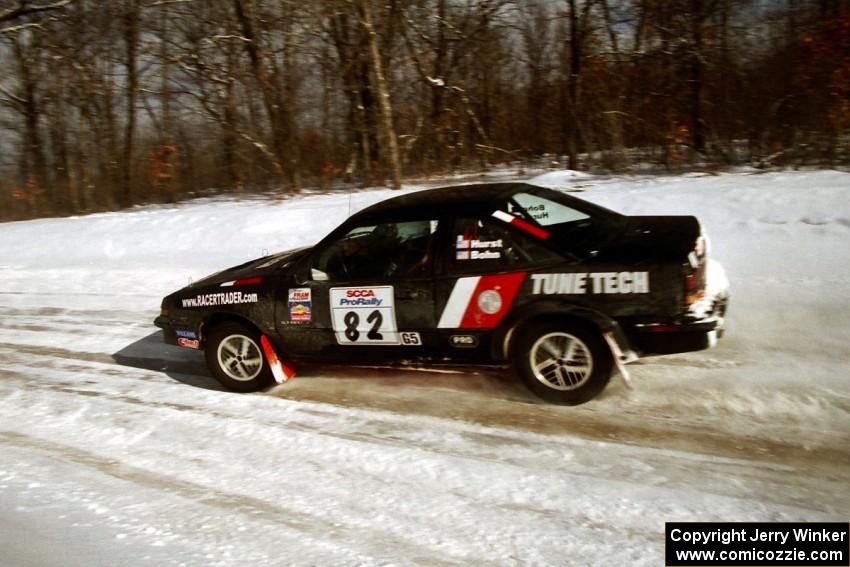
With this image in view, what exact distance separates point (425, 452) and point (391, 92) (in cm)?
1340

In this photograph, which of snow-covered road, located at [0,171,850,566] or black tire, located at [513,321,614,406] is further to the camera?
black tire, located at [513,321,614,406]

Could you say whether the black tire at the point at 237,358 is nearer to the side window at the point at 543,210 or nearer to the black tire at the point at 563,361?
the black tire at the point at 563,361

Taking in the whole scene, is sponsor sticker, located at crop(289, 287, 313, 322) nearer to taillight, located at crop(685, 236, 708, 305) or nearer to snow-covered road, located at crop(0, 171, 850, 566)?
snow-covered road, located at crop(0, 171, 850, 566)

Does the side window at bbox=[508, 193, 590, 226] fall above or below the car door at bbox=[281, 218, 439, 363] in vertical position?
above

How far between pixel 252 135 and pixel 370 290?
12.5 m

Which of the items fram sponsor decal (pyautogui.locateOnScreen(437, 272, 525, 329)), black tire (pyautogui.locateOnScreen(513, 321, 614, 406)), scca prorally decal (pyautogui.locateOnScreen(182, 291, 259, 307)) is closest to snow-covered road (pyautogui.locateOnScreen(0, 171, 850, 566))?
black tire (pyautogui.locateOnScreen(513, 321, 614, 406))

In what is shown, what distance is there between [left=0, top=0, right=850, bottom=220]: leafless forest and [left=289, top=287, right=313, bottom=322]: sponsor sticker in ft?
27.1

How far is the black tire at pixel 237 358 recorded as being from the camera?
5.25 meters

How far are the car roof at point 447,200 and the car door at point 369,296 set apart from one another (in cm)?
10

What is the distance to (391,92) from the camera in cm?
1595

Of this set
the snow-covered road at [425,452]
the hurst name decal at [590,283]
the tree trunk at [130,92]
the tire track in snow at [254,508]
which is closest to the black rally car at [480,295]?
the hurst name decal at [590,283]

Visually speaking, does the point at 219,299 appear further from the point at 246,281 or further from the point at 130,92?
the point at 130,92

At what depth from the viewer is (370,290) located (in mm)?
4711

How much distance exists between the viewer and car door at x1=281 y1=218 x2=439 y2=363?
4.59m
